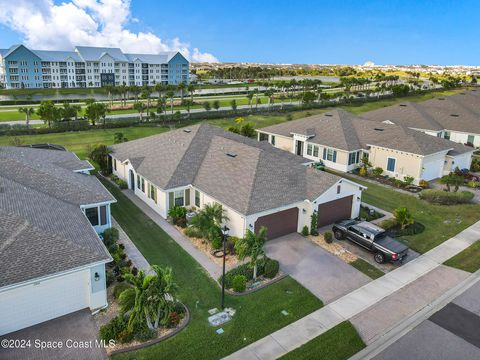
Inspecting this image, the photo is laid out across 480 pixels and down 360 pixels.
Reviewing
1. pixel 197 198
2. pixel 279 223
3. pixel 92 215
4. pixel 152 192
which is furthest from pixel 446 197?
pixel 92 215

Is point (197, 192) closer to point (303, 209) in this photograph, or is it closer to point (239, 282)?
point (303, 209)

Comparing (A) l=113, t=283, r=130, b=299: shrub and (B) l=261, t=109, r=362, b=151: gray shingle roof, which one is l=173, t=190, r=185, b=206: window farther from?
(B) l=261, t=109, r=362, b=151: gray shingle roof

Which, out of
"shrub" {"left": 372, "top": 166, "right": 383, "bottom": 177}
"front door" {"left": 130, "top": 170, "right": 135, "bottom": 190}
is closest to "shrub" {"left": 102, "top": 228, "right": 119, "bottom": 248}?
"front door" {"left": 130, "top": 170, "right": 135, "bottom": 190}

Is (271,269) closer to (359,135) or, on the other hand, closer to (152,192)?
(152,192)

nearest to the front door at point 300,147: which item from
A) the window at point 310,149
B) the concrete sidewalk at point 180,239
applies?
the window at point 310,149

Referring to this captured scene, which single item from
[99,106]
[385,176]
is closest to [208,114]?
[99,106]
